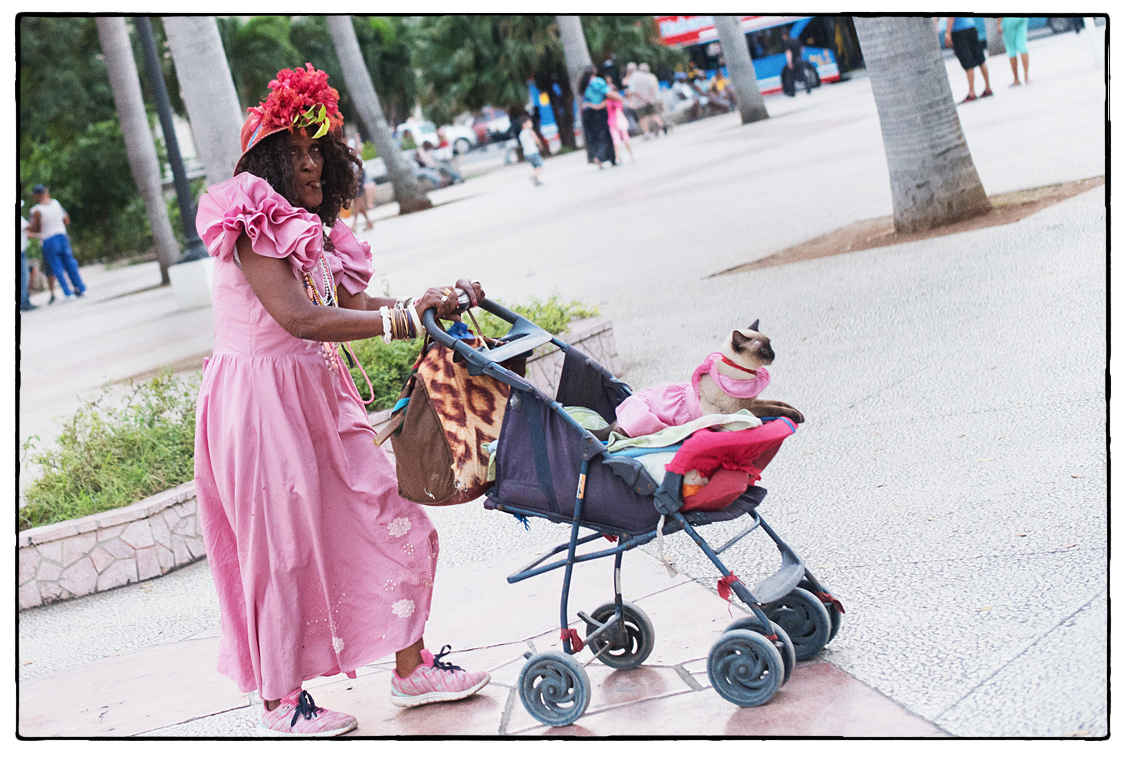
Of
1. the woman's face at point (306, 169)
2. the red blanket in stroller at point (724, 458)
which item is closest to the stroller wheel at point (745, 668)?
the red blanket in stroller at point (724, 458)

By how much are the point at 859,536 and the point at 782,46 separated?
27086 mm

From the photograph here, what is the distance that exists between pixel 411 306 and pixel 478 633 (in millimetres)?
1453

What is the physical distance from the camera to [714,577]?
13.6 feet

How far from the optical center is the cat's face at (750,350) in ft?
9.91

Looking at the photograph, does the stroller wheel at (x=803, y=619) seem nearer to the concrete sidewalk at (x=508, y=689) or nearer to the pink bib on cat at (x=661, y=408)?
the concrete sidewalk at (x=508, y=689)

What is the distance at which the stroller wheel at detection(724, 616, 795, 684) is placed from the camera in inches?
122

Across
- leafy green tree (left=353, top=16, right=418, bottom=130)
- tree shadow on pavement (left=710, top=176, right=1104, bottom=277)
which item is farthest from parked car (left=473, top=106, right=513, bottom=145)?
tree shadow on pavement (left=710, top=176, right=1104, bottom=277)

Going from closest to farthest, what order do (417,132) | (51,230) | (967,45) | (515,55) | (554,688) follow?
(554,688) < (967,45) < (51,230) < (515,55) < (417,132)

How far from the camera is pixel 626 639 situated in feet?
11.5

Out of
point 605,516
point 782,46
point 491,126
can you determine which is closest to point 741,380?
→ point 605,516

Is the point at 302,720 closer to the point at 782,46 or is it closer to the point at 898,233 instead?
the point at 898,233

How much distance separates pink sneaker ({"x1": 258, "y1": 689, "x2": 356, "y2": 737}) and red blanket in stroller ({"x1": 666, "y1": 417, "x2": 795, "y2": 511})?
1.34 metres

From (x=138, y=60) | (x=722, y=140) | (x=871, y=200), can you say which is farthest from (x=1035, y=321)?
(x=138, y=60)

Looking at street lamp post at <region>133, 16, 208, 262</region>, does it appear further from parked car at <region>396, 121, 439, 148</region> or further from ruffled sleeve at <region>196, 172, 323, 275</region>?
parked car at <region>396, 121, 439, 148</region>
